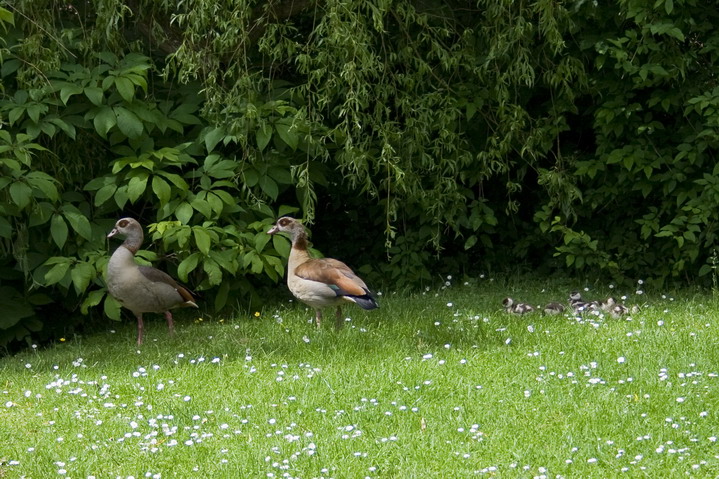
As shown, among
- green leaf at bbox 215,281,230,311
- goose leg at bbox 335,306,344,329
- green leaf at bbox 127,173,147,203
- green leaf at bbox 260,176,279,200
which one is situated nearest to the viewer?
goose leg at bbox 335,306,344,329

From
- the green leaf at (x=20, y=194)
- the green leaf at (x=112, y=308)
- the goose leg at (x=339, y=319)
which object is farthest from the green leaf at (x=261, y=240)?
the green leaf at (x=20, y=194)

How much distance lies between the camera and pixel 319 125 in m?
9.88

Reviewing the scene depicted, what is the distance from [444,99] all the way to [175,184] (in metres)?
2.78

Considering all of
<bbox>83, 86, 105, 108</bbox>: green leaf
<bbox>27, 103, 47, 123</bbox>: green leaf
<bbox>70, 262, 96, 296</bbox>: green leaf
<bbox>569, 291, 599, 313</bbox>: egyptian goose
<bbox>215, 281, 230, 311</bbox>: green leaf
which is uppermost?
<bbox>83, 86, 105, 108</bbox>: green leaf

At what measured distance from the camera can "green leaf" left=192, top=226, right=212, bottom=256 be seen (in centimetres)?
942

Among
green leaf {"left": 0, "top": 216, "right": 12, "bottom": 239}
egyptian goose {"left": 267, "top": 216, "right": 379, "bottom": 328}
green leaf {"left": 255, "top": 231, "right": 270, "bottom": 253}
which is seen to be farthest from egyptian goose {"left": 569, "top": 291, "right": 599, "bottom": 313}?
green leaf {"left": 0, "top": 216, "right": 12, "bottom": 239}

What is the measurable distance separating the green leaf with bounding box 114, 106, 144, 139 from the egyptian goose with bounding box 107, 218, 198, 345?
87cm

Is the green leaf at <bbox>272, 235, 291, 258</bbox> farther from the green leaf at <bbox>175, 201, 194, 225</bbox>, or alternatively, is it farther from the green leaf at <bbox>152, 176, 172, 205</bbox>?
the green leaf at <bbox>152, 176, 172, 205</bbox>

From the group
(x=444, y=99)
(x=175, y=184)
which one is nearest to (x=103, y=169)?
(x=175, y=184)

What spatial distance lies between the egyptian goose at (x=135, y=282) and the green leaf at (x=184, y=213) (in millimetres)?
407

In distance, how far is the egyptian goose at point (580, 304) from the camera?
9322 mm

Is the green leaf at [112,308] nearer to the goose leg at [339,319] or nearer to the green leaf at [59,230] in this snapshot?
the green leaf at [59,230]

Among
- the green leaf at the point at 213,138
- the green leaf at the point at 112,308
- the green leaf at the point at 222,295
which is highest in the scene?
the green leaf at the point at 213,138

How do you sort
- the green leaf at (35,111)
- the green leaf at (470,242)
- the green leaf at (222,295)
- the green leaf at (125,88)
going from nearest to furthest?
1. the green leaf at (35,111)
2. the green leaf at (125,88)
3. the green leaf at (222,295)
4. the green leaf at (470,242)
